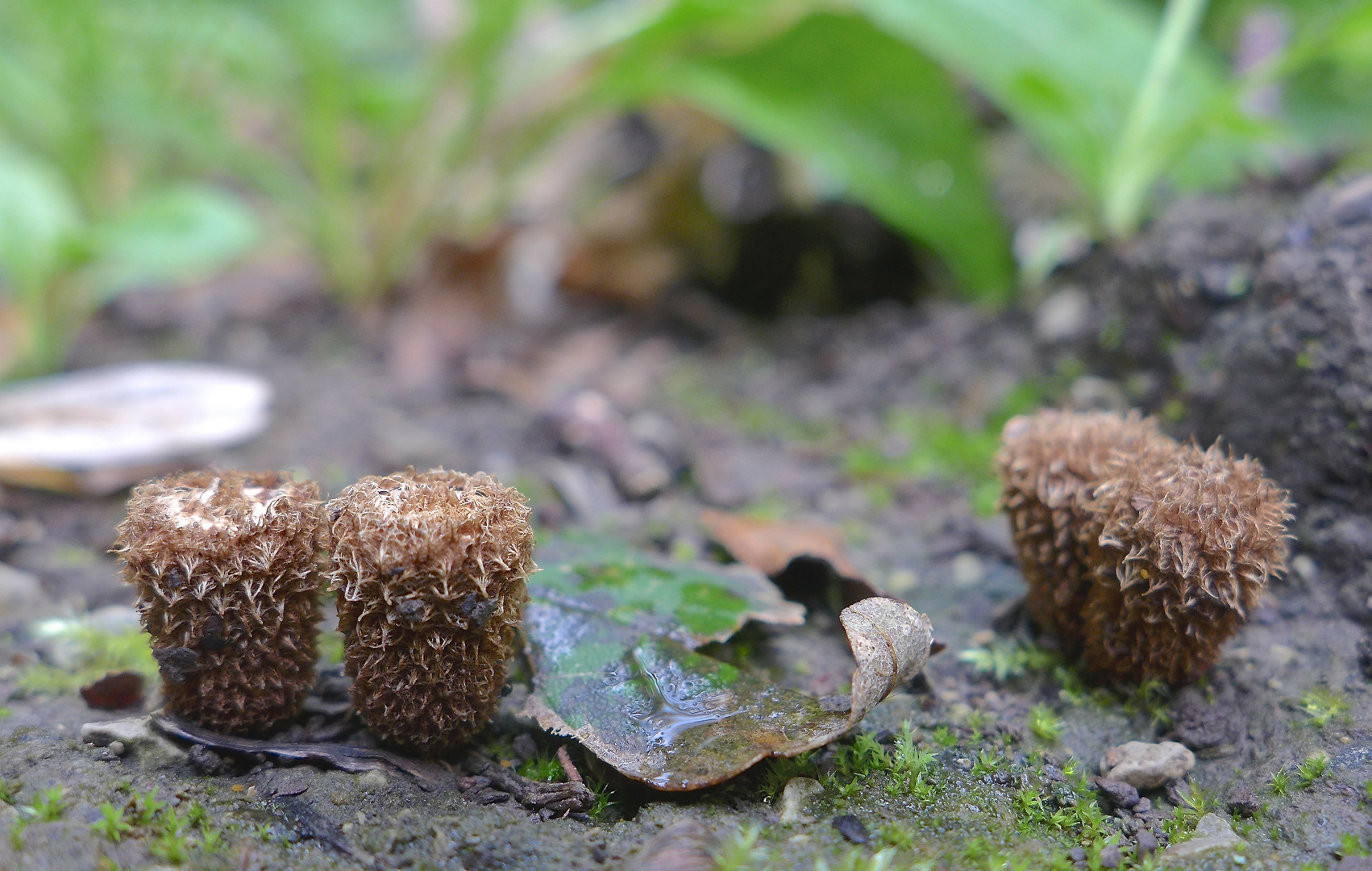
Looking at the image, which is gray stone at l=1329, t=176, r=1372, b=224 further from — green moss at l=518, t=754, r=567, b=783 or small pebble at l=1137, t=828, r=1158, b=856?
green moss at l=518, t=754, r=567, b=783

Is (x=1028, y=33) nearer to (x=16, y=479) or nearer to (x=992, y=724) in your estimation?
(x=992, y=724)

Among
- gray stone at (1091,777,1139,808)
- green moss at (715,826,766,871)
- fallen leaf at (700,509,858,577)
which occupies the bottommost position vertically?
fallen leaf at (700,509,858,577)

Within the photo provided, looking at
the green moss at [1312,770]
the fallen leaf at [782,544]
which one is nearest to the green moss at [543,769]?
the fallen leaf at [782,544]

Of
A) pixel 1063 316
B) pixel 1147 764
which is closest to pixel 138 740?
pixel 1147 764

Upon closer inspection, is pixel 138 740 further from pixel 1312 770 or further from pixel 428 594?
pixel 1312 770

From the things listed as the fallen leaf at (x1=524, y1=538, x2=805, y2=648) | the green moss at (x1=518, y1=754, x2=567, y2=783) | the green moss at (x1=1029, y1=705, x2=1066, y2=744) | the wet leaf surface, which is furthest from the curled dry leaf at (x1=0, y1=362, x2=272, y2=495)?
the green moss at (x1=1029, y1=705, x2=1066, y2=744)
